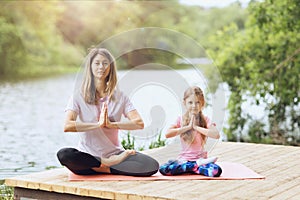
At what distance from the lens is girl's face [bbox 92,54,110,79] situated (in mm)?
3229

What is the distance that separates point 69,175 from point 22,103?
4950 millimetres

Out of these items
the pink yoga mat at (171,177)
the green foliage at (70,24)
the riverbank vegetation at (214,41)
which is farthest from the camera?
the green foliage at (70,24)

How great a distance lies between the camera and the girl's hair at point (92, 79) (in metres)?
3.23

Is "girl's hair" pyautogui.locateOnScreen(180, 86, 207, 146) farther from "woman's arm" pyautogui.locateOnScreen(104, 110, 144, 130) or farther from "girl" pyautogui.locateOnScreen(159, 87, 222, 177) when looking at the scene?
"woman's arm" pyautogui.locateOnScreen(104, 110, 144, 130)

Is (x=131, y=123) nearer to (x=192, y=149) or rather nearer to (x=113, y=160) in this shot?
(x=113, y=160)

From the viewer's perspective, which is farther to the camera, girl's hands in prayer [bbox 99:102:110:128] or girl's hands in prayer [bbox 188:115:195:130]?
girl's hands in prayer [bbox 188:115:195:130]

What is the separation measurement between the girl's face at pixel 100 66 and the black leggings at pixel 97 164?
0.41 metres

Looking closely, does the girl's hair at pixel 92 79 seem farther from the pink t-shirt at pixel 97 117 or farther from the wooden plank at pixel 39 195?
the wooden plank at pixel 39 195

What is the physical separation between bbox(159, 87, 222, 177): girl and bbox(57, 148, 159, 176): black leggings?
3.4 inches

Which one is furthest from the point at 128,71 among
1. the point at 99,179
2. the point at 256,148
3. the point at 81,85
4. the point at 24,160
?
the point at 24,160

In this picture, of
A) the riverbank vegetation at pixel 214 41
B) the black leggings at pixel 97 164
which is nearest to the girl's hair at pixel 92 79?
the black leggings at pixel 97 164

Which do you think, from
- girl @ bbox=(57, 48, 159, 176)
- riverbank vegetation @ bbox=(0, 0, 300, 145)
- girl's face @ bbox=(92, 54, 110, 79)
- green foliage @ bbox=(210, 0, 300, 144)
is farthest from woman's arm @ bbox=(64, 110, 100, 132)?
green foliage @ bbox=(210, 0, 300, 144)

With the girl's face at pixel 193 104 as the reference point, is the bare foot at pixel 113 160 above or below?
below

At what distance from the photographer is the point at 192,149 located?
3.34m
